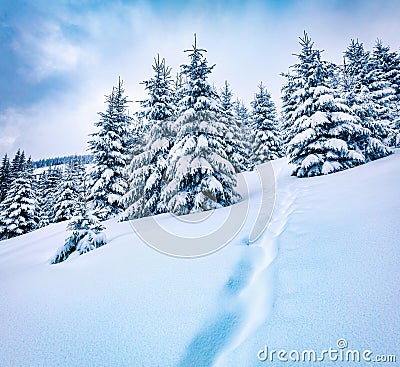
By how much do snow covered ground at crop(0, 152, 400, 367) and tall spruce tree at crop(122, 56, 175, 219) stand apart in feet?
24.9

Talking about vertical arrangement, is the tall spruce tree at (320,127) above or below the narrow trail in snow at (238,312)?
above

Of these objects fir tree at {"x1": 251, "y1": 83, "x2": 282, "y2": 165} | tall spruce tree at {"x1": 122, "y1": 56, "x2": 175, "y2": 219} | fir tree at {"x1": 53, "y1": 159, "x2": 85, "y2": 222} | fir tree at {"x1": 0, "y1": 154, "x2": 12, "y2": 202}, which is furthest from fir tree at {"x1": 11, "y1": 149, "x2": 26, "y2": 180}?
fir tree at {"x1": 251, "y1": 83, "x2": 282, "y2": 165}

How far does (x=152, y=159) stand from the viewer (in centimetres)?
1202

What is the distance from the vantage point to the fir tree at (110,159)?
47.6 feet

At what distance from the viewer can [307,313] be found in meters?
2.05

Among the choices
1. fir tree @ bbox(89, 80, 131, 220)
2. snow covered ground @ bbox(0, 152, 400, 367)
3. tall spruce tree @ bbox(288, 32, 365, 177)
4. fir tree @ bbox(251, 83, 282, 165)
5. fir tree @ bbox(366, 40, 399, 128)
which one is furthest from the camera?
fir tree @ bbox(251, 83, 282, 165)

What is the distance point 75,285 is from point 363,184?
7.23 meters

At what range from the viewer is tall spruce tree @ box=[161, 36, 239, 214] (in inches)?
360

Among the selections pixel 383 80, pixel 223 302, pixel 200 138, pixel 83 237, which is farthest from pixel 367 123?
pixel 83 237

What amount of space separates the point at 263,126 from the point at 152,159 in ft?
52.6

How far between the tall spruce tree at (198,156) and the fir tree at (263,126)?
1460 cm

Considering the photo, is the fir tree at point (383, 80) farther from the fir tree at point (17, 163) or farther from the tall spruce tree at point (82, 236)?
the fir tree at point (17, 163)

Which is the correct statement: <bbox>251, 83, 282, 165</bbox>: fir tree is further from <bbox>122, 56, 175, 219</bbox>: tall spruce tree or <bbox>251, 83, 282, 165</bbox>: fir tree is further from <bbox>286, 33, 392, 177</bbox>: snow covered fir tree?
<bbox>122, 56, 175, 219</bbox>: tall spruce tree

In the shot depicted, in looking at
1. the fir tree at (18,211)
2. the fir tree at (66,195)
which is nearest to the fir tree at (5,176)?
the fir tree at (18,211)
